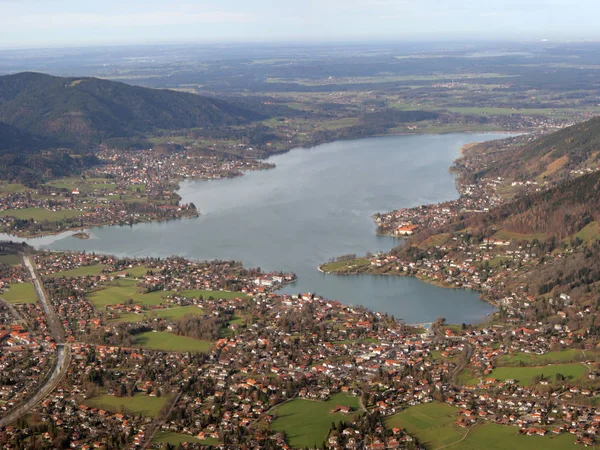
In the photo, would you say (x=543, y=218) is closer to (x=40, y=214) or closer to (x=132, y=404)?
(x=132, y=404)

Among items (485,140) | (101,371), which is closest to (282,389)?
(101,371)

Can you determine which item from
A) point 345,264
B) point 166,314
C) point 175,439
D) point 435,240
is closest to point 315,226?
point 435,240

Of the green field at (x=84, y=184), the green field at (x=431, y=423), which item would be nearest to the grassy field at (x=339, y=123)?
the green field at (x=84, y=184)

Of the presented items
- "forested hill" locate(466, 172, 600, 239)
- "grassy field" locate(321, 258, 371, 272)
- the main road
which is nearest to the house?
"forested hill" locate(466, 172, 600, 239)

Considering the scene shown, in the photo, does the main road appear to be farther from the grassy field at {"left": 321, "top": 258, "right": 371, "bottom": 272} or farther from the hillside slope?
the hillside slope

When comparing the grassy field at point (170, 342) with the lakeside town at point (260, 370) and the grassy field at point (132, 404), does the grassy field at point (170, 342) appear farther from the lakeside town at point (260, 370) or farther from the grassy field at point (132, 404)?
the grassy field at point (132, 404)

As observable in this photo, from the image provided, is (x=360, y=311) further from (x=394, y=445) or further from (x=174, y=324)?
(x=394, y=445)
